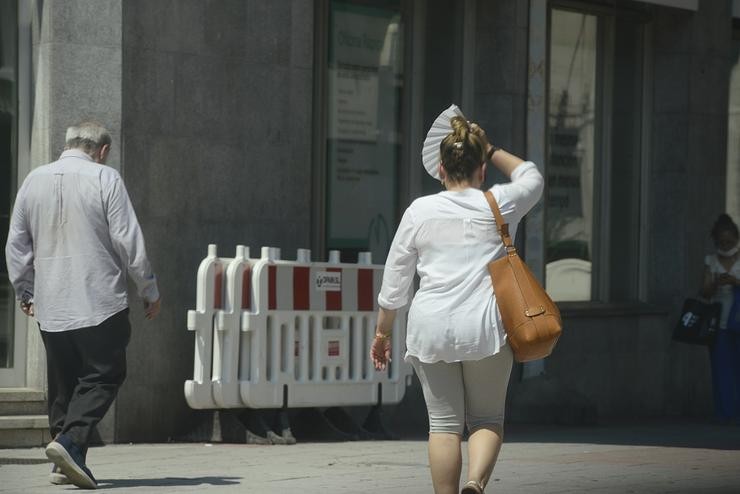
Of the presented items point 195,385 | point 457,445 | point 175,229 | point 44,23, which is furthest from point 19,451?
point 457,445

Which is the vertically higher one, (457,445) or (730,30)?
(730,30)

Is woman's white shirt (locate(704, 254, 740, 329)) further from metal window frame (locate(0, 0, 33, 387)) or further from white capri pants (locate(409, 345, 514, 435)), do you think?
white capri pants (locate(409, 345, 514, 435))

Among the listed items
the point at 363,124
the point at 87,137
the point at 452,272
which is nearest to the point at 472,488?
the point at 452,272

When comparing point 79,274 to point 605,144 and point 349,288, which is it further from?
point 605,144

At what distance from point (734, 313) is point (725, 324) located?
0.12m

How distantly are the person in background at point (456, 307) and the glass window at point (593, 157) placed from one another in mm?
7881

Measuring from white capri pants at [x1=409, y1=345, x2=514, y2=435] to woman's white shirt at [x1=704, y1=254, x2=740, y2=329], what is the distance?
797cm

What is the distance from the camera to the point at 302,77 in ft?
37.9

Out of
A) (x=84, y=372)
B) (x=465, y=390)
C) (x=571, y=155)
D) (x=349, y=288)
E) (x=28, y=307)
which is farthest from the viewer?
(x=571, y=155)

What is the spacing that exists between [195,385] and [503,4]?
4.87 metres

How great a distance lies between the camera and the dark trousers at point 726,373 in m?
14.2

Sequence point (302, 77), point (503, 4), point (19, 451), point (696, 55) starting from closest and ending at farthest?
point (19, 451)
point (302, 77)
point (503, 4)
point (696, 55)

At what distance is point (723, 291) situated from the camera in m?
14.3

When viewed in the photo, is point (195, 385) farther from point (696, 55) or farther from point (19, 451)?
point (696, 55)
